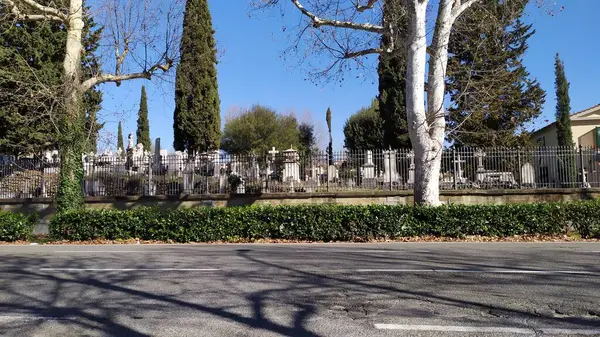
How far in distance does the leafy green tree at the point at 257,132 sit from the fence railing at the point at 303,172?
2677 centimetres

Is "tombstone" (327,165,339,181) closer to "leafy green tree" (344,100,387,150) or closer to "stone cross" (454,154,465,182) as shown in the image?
"stone cross" (454,154,465,182)

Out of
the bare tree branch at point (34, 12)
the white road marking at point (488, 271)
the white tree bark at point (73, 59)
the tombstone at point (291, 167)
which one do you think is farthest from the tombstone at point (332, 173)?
the bare tree branch at point (34, 12)

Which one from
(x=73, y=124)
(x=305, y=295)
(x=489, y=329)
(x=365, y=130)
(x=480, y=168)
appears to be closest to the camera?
(x=489, y=329)

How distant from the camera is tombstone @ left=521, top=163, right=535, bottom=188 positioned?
60.5 feet

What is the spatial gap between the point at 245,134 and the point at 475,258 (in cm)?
4074

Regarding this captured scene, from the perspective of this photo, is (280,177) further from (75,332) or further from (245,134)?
(245,134)

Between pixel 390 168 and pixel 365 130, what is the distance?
839 inches

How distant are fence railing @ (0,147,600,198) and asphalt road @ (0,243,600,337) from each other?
909 cm

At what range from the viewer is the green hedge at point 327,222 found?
45.6 ft

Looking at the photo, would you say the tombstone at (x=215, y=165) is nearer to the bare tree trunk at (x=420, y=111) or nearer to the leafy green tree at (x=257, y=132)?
the bare tree trunk at (x=420, y=111)

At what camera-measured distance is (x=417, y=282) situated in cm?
702

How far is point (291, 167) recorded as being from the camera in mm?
19766

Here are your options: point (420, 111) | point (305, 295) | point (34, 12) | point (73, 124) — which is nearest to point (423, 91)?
point (420, 111)

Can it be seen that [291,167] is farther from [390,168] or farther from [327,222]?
[327,222]
